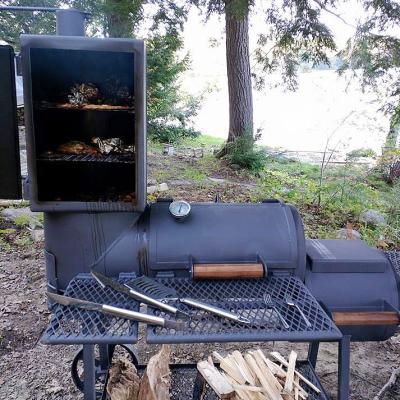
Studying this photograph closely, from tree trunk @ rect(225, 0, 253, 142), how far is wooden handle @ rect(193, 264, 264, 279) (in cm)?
600

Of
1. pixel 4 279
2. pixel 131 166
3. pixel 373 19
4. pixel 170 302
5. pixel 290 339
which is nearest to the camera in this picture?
pixel 290 339

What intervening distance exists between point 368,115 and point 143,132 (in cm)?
502

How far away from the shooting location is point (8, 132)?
1771 mm

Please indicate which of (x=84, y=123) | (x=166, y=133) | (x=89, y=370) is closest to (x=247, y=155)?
(x=166, y=133)

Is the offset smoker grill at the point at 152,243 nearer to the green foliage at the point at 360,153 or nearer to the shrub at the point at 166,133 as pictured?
the green foliage at the point at 360,153

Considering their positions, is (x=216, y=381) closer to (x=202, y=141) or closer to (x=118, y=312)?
(x=118, y=312)

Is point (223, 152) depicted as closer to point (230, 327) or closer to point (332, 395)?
point (332, 395)

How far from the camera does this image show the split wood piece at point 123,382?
1663 mm

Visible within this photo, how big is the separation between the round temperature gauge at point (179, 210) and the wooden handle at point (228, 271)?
0.80 feet

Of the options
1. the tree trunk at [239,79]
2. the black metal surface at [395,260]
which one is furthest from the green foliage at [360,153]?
the black metal surface at [395,260]

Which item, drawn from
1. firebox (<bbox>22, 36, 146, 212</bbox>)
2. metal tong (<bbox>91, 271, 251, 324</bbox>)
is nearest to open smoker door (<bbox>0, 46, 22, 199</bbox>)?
firebox (<bbox>22, 36, 146, 212</bbox>)

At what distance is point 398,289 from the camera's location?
166 centimetres

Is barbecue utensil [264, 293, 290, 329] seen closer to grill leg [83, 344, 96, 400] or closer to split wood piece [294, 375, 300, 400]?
split wood piece [294, 375, 300, 400]

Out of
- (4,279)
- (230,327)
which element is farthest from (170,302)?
(4,279)
